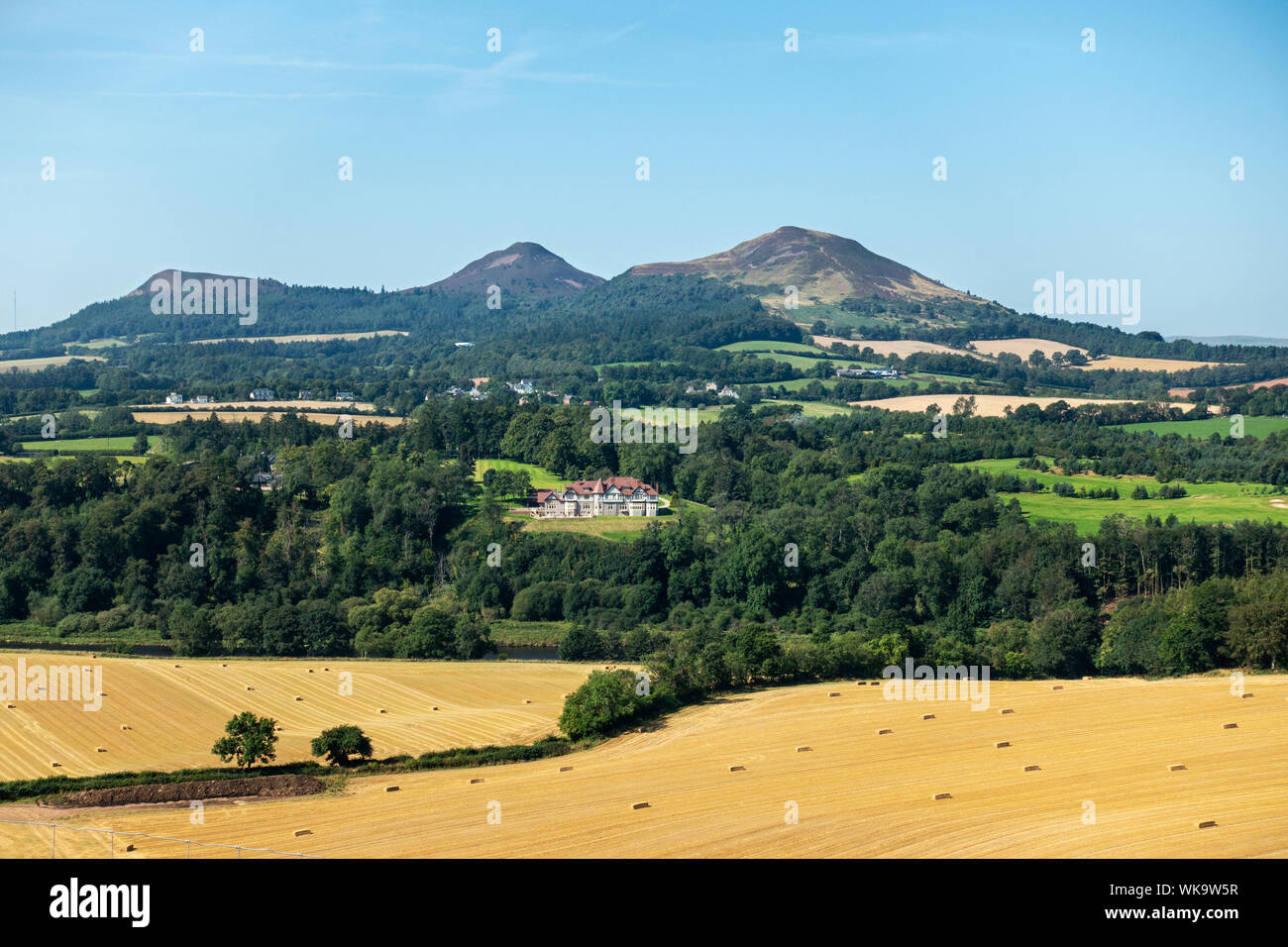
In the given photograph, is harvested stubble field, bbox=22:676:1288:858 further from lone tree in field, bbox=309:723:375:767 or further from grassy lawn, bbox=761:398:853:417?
grassy lawn, bbox=761:398:853:417

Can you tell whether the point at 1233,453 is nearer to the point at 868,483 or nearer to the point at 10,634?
the point at 868,483

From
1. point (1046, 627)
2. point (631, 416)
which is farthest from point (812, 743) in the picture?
point (631, 416)

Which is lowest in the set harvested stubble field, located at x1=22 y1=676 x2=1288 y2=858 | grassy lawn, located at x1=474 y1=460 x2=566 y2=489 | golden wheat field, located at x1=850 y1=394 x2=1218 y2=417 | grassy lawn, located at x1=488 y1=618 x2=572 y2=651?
grassy lawn, located at x1=488 y1=618 x2=572 y2=651

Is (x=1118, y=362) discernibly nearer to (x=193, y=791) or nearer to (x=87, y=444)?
(x=87, y=444)

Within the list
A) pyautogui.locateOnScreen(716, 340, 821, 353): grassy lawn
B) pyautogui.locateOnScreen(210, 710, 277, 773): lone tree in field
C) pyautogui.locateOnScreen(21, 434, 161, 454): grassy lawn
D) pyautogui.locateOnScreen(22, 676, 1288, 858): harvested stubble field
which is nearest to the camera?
pyautogui.locateOnScreen(22, 676, 1288, 858): harvested stubble field
